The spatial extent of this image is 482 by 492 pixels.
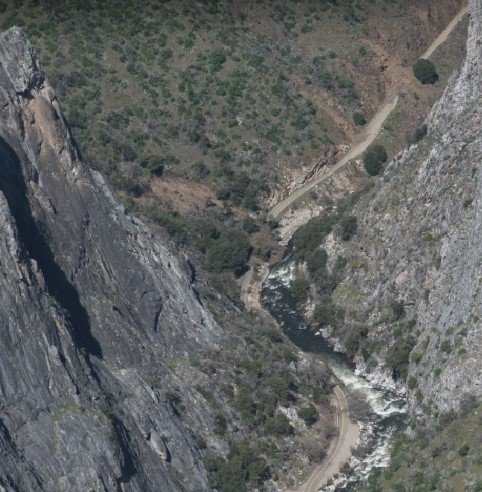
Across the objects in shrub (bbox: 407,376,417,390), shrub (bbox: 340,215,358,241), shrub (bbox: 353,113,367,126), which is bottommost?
shrub (bbox: 407,376,417,390)

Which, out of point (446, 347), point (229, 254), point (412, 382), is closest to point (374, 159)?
point (229, 254)

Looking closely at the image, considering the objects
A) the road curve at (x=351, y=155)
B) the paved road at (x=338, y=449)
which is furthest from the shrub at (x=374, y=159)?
the paved road at (x=338, y=449)

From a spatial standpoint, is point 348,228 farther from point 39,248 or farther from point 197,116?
point 39,248

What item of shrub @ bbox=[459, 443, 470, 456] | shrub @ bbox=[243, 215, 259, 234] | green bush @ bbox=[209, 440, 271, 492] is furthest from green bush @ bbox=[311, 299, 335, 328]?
shrub @ bbox=[459, 443, 470, 456]

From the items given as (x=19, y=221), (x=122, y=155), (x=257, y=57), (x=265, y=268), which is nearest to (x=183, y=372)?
(x=19, y=221)

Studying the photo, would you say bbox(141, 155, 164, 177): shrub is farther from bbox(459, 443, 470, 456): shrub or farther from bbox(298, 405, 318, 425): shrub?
bbox(459, 443, 470, 456): shrub

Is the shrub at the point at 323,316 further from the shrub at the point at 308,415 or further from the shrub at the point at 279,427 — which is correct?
the shrub at the point at 279,427

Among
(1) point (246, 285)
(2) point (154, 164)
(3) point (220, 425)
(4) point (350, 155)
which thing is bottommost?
(3) point (220, 425)
